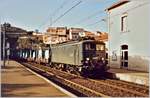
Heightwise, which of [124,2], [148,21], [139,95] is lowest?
[139,95]

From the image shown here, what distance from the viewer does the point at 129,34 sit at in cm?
3162

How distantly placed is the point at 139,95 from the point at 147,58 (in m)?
12.9

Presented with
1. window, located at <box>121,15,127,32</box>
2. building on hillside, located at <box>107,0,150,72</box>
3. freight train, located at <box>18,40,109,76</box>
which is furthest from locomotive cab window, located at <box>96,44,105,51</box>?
window, located at <box>121,15,127,32</box>

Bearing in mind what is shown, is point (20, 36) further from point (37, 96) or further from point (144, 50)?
point (37, 96)

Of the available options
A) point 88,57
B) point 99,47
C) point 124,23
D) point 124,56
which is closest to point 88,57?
point 88,57

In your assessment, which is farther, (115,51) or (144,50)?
(115,51)

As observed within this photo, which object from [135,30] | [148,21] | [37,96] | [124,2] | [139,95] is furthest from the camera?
[124,2]

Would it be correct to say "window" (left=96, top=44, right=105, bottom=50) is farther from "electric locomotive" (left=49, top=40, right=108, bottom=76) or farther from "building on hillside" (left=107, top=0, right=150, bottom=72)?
"building on hillside" (left=107, top=0, right=150, bottom=72)

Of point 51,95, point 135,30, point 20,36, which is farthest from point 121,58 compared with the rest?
point 20,36

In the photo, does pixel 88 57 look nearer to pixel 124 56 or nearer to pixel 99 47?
pixel 99 47

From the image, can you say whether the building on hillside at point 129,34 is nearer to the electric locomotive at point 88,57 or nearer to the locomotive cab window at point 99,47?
the locomotive cab window at point 99,47

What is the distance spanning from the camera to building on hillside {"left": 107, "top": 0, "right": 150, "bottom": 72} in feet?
94.7

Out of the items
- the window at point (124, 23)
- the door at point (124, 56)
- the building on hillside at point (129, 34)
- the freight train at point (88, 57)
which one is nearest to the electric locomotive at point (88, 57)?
the freight train at point (88, 57)

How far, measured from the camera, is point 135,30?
30.5m
